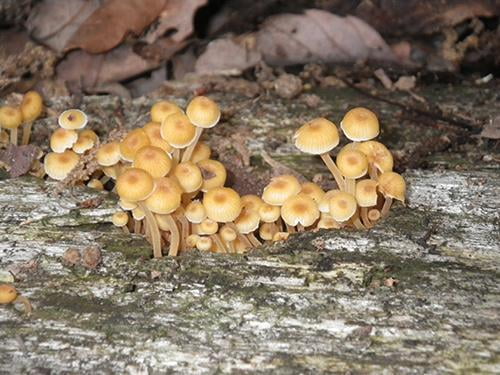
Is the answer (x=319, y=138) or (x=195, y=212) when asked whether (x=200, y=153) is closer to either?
(x=195, y=212)

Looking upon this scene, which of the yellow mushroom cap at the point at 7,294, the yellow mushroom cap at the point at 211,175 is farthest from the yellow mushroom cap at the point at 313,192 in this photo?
the yellow mushroom cap at the point at 7,294

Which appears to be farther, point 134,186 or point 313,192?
point 313,192

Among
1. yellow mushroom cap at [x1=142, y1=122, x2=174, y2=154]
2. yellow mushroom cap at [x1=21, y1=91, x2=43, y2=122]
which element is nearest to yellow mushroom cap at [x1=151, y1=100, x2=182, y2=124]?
yellow mushroom cap at [x1=142, y1=122, x2=174, y2=154]

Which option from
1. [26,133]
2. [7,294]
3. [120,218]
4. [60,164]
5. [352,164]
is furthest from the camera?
[26,133]

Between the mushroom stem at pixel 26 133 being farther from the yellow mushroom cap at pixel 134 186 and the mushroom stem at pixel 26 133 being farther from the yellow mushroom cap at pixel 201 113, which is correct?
the yellow mushroom cap at pixel 134 186

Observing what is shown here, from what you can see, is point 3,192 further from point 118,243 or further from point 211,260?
point 211,260

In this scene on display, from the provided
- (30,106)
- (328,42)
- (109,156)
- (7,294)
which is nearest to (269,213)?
(109,156)
